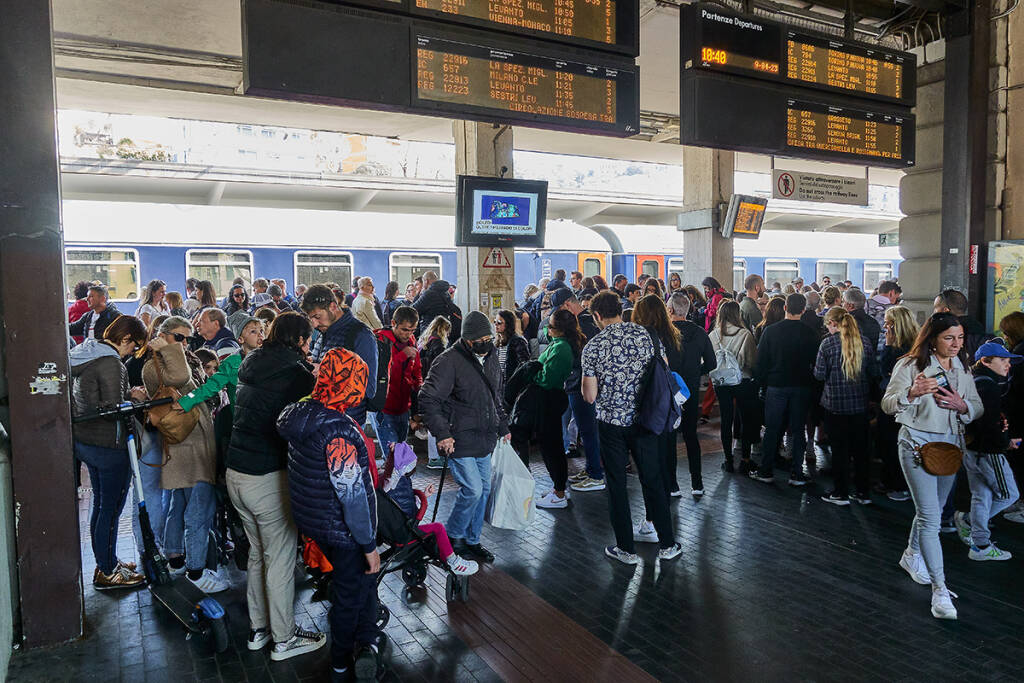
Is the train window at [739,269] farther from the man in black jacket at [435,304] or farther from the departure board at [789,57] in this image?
the departure board at [789,57]

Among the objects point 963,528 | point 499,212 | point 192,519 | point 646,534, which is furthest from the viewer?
point 499,212

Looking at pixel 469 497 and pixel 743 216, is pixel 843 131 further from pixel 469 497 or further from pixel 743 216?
pixel 743 216

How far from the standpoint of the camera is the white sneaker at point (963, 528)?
538cm

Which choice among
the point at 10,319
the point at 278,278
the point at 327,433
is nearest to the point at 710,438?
the point at 327,433

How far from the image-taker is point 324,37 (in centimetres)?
414

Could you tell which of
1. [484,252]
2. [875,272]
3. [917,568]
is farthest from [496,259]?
[875,272]

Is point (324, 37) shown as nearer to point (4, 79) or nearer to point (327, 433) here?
point (4, 79)

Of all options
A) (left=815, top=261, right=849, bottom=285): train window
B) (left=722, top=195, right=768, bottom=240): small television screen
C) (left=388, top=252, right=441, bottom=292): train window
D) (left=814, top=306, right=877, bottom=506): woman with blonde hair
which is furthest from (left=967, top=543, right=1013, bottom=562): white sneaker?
(left=815, top=261, right=849, bottom=285): train window

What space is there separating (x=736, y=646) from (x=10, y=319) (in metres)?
4.30

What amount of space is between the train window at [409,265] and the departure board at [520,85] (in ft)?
35.3

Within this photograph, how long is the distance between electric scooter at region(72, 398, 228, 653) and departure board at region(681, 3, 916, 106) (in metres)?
4.54

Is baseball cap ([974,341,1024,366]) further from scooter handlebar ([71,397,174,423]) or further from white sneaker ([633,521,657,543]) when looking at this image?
scooter handlebar ([71,397,174,423])

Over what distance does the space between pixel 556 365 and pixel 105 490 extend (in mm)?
3416

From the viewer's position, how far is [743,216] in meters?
11.4
